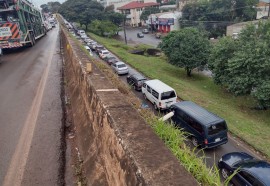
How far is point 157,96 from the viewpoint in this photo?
50.9 ft

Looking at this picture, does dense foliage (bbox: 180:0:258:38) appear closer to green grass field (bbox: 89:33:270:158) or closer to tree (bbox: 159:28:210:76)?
tree (bbox: 159:28:210:76)

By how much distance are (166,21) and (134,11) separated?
22520mm

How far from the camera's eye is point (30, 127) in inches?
303

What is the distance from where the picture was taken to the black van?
36.2 ft

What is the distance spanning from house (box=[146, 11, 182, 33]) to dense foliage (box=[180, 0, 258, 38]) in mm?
5923

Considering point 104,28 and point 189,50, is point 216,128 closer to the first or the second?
point 189,50

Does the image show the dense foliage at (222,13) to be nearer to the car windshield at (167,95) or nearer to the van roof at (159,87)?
the van roof at (159,87)

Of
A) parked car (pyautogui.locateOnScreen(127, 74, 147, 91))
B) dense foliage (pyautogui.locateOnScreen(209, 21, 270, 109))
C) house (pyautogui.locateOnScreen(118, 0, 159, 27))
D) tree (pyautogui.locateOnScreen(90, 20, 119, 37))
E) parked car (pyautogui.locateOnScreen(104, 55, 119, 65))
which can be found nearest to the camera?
dense foliage (pyautogui.locateOnScreen(209, 21, 270, 109))

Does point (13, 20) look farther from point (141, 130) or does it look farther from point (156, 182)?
point (156, 182)

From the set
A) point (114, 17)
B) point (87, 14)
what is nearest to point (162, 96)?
point (87, 14)

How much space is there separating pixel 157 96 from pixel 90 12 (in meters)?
58.9

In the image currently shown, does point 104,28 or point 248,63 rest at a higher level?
point 104,28

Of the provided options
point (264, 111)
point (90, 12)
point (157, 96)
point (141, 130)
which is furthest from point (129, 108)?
point (90, 12)

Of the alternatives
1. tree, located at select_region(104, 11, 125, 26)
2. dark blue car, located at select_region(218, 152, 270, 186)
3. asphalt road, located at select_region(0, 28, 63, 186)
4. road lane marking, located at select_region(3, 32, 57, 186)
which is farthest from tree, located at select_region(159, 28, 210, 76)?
tree, located at select_region(104, 11, 125, 26)
